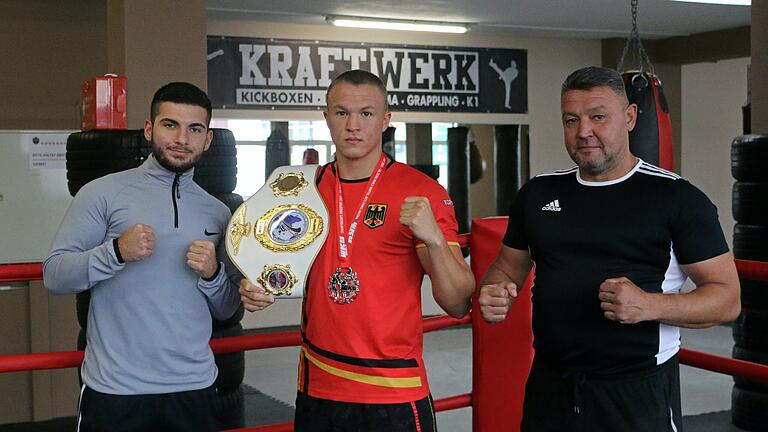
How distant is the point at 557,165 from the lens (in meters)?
10.5

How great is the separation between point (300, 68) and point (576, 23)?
2.78 meters

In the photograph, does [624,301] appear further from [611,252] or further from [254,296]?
[254,296]

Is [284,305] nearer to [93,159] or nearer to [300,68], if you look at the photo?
[300,68]

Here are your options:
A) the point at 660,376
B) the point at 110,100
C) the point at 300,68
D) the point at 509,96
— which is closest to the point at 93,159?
the point at 110,100

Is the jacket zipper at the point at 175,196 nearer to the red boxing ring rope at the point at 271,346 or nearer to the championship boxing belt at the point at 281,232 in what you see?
the championship boxing belt at the point at 281,232

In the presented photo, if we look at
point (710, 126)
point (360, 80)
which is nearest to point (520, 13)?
point (710, 126)

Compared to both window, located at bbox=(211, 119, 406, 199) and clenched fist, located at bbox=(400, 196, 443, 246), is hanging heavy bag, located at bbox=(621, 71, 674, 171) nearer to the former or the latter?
clenched fist, located at bbox=(400, 196, 443, 246)

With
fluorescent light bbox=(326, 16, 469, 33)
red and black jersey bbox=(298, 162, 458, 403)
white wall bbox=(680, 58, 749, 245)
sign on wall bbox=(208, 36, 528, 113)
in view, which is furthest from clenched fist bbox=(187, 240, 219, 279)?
white wall bbox=(680, 58, 749, 245)

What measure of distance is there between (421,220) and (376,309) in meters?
0.27

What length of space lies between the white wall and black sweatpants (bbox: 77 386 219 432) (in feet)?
31.1

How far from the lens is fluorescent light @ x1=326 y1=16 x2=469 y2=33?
28.5 ft

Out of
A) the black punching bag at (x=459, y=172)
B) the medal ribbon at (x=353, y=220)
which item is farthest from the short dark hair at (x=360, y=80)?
the black punching bag at (x=459, y=172)

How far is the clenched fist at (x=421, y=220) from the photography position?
2.11 meters

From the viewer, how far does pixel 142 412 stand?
2.28 meters
